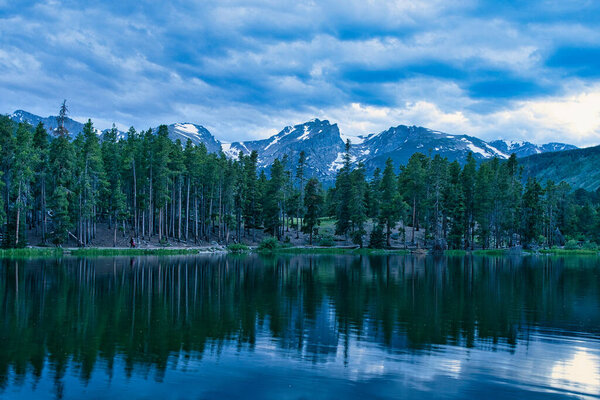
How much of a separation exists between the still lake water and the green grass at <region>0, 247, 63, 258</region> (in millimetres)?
23375

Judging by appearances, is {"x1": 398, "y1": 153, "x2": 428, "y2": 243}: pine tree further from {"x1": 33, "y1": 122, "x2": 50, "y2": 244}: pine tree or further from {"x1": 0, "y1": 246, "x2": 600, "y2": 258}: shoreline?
{"x1": 33, "y1": 122, "x2": 50, "y2": 244}: pine tree

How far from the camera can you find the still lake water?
466 inches

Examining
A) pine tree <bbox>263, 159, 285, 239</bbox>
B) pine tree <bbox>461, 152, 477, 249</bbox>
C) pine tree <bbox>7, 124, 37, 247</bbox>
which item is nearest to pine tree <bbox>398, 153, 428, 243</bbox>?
pine tree <bbox>461, 152, 477, 249</bbox>

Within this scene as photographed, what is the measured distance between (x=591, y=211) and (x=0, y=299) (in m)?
146

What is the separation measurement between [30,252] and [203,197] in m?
36.6

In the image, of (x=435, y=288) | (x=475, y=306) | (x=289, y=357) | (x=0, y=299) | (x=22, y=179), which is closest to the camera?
(x=289, y=357)

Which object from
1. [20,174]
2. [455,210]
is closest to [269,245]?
[455,210]

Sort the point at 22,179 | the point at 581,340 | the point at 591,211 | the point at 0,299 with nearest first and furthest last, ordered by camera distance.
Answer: the point at 581,340 < the point at 0,299 < the point at 22,179 < the point at 591,211

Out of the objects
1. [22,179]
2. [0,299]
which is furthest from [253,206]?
[0,299]

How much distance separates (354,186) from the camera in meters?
91.1

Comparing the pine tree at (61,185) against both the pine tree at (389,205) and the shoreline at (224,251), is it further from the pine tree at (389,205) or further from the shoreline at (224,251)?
the pine tree at (389,205)

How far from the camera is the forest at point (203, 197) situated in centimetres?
6338

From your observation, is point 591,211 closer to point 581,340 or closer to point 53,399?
point 581,340

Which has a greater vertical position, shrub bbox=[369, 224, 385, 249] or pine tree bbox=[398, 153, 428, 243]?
pine tree bbox=[398, 153, 428, 243]
